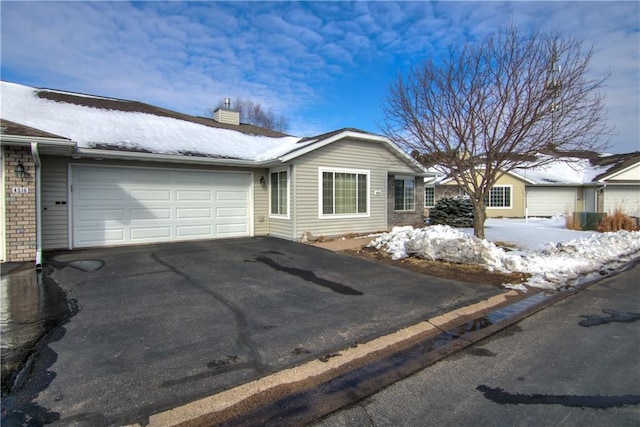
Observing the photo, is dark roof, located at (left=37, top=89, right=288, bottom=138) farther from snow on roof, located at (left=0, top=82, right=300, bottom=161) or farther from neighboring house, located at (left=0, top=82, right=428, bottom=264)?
snow on roof, located at (left=0, top=82, right=300, bottom=161)

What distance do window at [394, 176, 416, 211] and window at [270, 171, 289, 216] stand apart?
5.22m

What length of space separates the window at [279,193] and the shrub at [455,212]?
9.21 meters

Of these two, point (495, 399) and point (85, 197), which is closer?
point (495, 399)

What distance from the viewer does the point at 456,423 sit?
8.96 feet

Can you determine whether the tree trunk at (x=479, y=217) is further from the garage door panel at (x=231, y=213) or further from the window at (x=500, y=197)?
the window at (x=500, y=197)

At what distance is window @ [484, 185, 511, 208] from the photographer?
966 inches

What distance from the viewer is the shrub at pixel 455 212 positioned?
17.6m

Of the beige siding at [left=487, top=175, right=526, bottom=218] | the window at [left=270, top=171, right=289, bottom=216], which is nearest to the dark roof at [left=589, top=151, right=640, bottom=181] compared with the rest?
the beige siding at [left=487, top=175, right=526, bottom=218]

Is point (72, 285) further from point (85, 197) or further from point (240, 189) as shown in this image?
point (240, 189)

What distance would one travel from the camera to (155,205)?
10828 millimetres

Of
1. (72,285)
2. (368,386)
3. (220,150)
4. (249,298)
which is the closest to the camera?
(368,386)

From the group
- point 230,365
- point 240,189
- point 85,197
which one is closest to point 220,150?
point 240,189

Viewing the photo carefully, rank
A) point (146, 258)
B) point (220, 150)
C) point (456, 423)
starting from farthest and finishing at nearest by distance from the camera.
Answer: point (220, 150) < point (146, 258) < point (456, 423)

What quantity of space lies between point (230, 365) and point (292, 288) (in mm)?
2952
